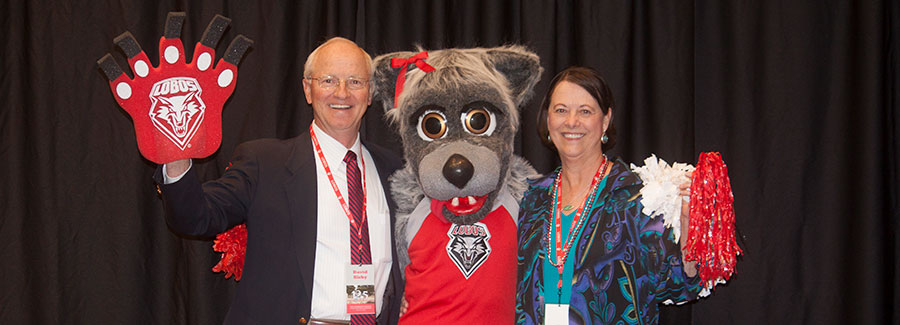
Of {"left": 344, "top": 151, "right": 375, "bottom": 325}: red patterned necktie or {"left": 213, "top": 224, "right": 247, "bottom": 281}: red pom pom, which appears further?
{"left": 213, "top": 224, "right": 247, "bottom": 281}: red pom pom

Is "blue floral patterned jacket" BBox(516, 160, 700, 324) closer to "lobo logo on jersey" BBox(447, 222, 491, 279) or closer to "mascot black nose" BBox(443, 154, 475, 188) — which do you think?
"lobo logo on jersey" BBox(447, 222, 491, 279)

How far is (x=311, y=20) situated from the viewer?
280 cm

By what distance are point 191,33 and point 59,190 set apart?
0.91 m

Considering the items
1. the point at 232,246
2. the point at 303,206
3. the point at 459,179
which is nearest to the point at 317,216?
the point at 303,206

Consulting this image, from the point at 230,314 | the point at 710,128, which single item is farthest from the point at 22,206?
the point at 710,128

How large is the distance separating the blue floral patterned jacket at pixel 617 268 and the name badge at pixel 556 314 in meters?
0.02

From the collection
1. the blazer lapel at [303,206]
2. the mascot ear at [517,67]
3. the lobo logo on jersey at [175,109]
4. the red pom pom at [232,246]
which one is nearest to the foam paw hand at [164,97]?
the lobo logo on jersey at [175,109]

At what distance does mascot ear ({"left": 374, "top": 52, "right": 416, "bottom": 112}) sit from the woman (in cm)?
59

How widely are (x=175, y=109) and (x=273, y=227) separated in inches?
21.7

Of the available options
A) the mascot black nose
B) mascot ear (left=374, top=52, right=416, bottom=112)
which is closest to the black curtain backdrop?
mascot ear (left=374, top=52, right=416, bottom=112)

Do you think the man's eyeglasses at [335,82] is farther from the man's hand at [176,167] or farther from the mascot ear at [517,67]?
the man's hand at [176,167]

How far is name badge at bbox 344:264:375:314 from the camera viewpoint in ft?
6.38

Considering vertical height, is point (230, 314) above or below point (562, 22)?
below

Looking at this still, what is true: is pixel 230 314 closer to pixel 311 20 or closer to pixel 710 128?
pixel 311 20
